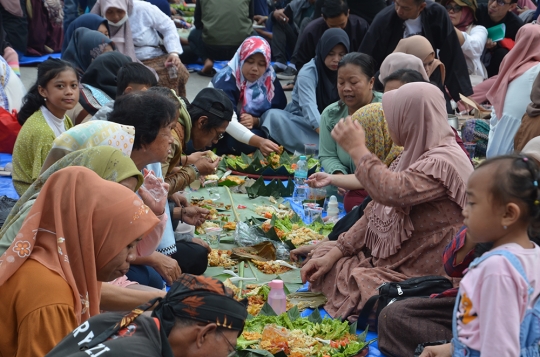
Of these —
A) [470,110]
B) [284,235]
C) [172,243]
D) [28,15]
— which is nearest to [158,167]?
[172,243]

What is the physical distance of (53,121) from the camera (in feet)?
15.0

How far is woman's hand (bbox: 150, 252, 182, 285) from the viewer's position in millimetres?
3324

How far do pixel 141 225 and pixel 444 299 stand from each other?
137 centimetres

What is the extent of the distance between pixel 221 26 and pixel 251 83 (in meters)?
2.90

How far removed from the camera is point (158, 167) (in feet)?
12.0

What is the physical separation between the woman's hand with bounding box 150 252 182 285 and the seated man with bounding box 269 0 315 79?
667 cm

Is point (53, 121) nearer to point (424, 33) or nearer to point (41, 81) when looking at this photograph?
point (41, 81)

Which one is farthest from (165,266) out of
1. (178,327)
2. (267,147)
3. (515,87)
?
(515,87)

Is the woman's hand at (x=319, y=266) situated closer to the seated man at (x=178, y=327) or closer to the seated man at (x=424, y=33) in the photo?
the seated man at (x=178, y=327)

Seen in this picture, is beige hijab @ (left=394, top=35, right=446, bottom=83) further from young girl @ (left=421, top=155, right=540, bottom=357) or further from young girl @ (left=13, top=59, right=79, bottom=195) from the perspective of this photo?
young girl @ (left=421, top=155, right=540, bottom=357)

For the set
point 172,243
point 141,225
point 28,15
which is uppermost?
point 141,225

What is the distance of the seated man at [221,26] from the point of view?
903cm

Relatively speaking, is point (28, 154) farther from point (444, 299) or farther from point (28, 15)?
point (28, 15)

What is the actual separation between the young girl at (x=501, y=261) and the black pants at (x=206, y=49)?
292 inches
